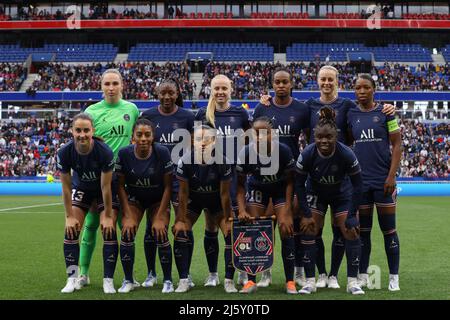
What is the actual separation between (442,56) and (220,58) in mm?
17396

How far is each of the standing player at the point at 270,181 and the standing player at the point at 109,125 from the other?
4.85ft

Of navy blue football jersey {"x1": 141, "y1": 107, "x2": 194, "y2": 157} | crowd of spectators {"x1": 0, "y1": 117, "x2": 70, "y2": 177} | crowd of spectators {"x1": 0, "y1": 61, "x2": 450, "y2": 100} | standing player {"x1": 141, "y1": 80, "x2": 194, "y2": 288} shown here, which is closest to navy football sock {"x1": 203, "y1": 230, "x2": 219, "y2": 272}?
standing player {"x1": 141, "y1": 80, "x2": 194, "y2": 288}

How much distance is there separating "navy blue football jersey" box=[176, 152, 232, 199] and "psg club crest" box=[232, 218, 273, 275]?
48cm

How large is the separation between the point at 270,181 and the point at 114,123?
6.47 ft

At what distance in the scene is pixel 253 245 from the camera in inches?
252

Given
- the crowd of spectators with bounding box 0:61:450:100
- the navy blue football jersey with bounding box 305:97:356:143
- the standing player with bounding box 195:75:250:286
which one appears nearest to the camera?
the navy blue football jersey with bounding box 305:97:356:143

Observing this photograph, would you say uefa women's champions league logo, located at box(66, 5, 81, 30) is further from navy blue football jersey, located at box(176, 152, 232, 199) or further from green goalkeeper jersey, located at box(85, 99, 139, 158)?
navy blue football jersey, located at box(176, 152, 232, 199)

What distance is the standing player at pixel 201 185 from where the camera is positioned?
6.36 metres

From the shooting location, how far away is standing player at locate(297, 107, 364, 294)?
615 cm

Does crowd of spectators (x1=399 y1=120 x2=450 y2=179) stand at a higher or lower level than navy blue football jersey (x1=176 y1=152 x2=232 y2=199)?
higher

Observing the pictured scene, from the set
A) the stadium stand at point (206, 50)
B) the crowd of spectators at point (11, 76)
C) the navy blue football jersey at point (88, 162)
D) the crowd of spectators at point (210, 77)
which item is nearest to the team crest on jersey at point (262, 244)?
the navy blue football jersey at point (88, 162)

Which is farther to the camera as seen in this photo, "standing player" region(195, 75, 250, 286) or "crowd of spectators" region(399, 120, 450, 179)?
"crowd of spectators" region(399, 120, 450, 179)

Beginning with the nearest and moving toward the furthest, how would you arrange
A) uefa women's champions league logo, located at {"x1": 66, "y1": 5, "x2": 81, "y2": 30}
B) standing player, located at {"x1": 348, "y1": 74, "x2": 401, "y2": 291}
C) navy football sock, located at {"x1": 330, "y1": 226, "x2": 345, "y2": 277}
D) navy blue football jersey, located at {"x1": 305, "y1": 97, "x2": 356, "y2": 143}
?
standing player, located at {"x1": 348, "y1": 74, "x2": 401, "y2": 291} → navy football sock, located at {"x1": 330, "y1": 226, "x2": 345, "y2": 277} → navy blue football jersey, located at {"x1": 305, "y1": 97, "x2": 356, "y2": 143} → uefa women's champions league logo, located at {"x1": 66, "y1": 5, "x2": 81, "y2": 30}

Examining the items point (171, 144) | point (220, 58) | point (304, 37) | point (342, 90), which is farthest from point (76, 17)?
point (171, 144)
